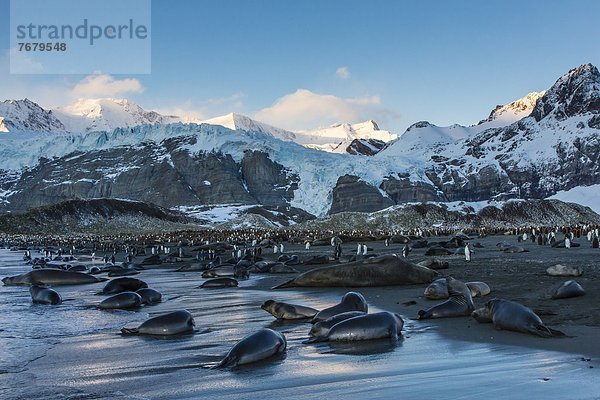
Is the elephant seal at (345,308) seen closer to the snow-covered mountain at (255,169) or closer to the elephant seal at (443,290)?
the elephant seal at (443,290)

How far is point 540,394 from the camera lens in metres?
4.05

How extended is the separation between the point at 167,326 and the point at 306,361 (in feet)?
8.61

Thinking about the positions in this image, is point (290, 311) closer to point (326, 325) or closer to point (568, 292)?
point (326, 325)

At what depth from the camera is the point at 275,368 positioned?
5.39 metres

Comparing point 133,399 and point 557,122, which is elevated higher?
point 557,122

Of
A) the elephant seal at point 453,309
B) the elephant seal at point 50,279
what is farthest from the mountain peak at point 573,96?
the elephant seal at point 453,309

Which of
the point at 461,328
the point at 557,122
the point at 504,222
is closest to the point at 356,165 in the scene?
the point at 504,222

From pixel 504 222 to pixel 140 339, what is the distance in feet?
229

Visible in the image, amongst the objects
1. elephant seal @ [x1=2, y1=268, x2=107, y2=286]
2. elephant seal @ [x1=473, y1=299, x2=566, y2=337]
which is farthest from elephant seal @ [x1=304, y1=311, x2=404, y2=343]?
elephant seal @ [x1=2, y1=268, x2=107, y2=286]

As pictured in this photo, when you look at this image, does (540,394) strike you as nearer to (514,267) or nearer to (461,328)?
(461,328)

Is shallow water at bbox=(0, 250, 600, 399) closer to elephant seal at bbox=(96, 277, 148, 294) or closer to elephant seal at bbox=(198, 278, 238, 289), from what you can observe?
elephant seal at bbox=(96, 277, 148, 294)

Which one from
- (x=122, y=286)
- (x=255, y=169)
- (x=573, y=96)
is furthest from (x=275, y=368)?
(x=573, y=96)

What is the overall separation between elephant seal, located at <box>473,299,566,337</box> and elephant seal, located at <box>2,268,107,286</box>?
1222cm

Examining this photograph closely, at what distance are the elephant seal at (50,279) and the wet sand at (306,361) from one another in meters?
6.93
